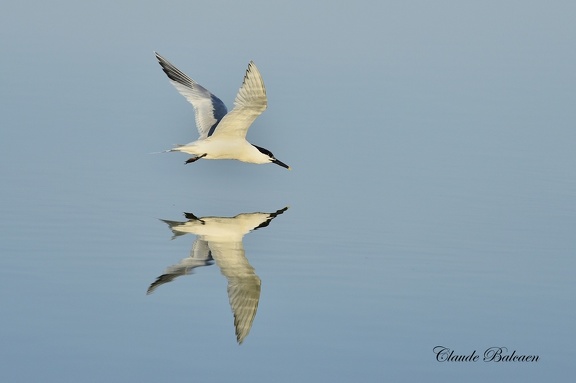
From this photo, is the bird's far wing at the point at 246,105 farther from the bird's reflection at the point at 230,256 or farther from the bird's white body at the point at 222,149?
the bird's reflection at the point at 230,256

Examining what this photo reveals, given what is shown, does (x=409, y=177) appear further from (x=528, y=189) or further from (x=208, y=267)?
(x=208, y=267)

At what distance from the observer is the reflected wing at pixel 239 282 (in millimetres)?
7477

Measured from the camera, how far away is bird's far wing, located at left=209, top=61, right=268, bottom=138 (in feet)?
32.4

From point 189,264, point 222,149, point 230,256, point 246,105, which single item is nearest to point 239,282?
point 189,264

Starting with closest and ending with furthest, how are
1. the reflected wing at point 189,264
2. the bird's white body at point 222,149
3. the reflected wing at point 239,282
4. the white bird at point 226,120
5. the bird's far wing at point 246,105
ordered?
1. the reflected wing at point 239,282
2. the reflected wing at point 189,264
3. the bird's far wing at point 246,105
4. the white bird at point 226,120
5. the bird's white body at point 222,149

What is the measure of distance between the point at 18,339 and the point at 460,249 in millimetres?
3860

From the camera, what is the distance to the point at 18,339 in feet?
22.5

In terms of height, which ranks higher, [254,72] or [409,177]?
[254,72]

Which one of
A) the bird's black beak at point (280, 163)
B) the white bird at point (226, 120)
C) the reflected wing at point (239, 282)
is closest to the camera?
the reflected wing at point (239, 282)

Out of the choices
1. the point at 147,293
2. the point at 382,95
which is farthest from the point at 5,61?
the point at 147,293

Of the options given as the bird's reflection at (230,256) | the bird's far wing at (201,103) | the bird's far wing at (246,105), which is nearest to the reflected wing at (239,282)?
the bird's reflection at (230,256)

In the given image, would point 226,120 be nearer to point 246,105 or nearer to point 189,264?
point 246,105

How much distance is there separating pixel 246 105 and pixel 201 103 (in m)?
1.56

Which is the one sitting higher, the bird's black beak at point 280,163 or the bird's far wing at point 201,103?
the bird's far wing at point 201,103
